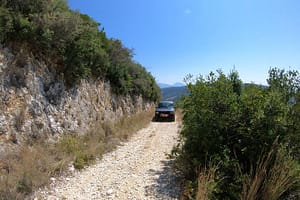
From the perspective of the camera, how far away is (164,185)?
469 cm

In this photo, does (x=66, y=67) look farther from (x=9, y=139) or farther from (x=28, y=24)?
(x=9, y=139)

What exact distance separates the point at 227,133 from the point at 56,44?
5953 millimetres

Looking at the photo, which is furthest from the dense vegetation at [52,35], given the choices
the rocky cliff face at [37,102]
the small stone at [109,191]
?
the small stone at [109,191]

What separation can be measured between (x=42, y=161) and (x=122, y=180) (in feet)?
6.29

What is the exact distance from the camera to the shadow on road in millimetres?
4254

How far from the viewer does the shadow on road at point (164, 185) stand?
14.0ft

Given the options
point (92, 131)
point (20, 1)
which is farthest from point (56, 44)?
point (92, 131)

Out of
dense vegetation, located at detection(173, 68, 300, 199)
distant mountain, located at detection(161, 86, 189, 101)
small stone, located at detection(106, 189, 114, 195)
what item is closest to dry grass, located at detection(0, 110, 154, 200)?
small stone, located at detection(106, 189, 114, 195)

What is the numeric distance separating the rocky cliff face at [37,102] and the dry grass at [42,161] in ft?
1.41

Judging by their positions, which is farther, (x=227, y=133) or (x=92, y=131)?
(x=92, y=131)

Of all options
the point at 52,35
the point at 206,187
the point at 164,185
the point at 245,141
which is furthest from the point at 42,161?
the point at 245,141

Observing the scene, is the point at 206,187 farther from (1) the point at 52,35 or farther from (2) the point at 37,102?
(1) the point at 52,35

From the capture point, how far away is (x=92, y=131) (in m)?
8.31

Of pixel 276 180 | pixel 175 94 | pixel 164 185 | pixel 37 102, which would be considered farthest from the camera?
pixel 175 94
